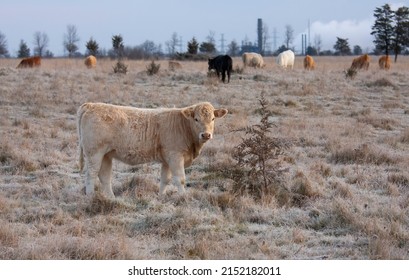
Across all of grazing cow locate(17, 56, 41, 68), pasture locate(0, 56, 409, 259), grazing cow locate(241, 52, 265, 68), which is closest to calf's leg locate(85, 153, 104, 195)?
pasture locate(0, 56, 409, 259)

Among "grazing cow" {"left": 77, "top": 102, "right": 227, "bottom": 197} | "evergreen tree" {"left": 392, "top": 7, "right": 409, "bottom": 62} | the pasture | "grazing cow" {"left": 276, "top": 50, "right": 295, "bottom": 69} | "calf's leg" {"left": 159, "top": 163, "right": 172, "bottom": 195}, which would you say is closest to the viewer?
the pasture

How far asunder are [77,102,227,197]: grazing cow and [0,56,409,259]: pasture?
1.29 feet

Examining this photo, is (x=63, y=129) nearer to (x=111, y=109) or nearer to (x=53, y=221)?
(x=111, y=109)

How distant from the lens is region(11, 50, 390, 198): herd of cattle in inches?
308

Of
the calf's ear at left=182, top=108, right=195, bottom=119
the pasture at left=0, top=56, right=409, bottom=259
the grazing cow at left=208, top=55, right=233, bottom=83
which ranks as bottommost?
the pasture at left=0, top=56, right=409, bottom=259

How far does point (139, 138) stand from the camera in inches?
311

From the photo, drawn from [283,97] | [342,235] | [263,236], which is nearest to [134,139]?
[263,236]

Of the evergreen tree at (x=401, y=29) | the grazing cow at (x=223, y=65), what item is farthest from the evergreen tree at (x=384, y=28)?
the grazing cow at (x=223, y=65)

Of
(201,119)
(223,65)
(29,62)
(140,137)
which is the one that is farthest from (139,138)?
(29,62)

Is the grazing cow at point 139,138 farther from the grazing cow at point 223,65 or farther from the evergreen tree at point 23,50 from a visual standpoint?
the evergreen tree at point 23,50

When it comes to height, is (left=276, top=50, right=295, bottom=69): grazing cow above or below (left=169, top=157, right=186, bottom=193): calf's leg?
above

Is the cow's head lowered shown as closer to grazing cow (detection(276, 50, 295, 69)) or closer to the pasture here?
the pasture

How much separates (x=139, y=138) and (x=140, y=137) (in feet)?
0.07

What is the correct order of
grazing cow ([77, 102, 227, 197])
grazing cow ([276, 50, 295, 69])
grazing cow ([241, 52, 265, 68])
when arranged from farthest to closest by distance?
1. grazing cow ([276, 50, 295, 69])
2. grazing cow ([241, 52, 265, 68])
3. grazing cow ([77, 102, 227, 197])
